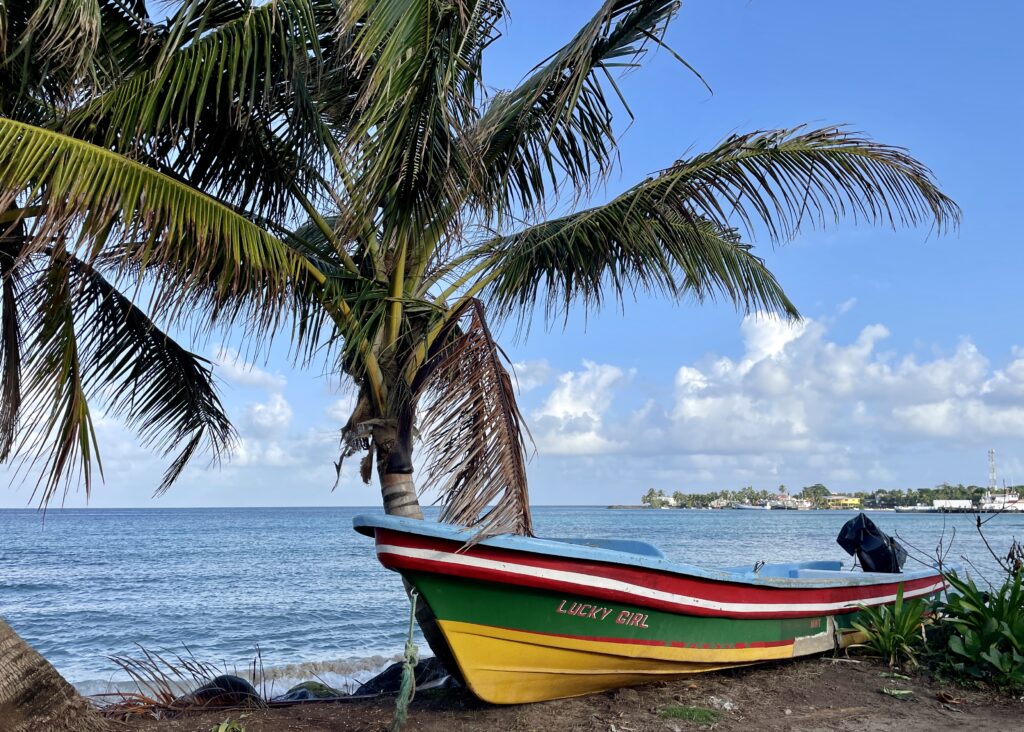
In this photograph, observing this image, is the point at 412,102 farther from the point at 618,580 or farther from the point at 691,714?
the point at 691,714

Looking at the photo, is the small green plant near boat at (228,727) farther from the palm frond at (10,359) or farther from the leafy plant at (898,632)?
the leafy plant at (898,632)

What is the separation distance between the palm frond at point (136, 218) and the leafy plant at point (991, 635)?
5.83 metres

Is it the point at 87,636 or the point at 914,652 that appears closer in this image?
the point at 914,652

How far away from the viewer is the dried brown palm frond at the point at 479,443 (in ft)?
16.1

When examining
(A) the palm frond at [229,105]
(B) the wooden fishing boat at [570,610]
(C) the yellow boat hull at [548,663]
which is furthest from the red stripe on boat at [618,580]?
(A) the palm frond at [229,105]

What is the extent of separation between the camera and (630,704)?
5.64 metres

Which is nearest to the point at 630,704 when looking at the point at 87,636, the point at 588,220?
the point at 588,220

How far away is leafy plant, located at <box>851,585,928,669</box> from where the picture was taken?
680 cm

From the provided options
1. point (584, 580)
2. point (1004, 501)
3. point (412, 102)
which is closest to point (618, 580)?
point (584, 580)

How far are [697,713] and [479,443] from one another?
2.41 metres

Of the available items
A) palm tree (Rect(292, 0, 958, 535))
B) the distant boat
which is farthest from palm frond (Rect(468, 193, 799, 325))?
the distant boat

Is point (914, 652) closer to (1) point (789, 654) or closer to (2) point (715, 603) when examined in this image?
(1) point (789, 654)

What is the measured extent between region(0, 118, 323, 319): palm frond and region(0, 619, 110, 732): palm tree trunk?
2410 millimetres

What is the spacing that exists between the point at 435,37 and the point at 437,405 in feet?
7.27
